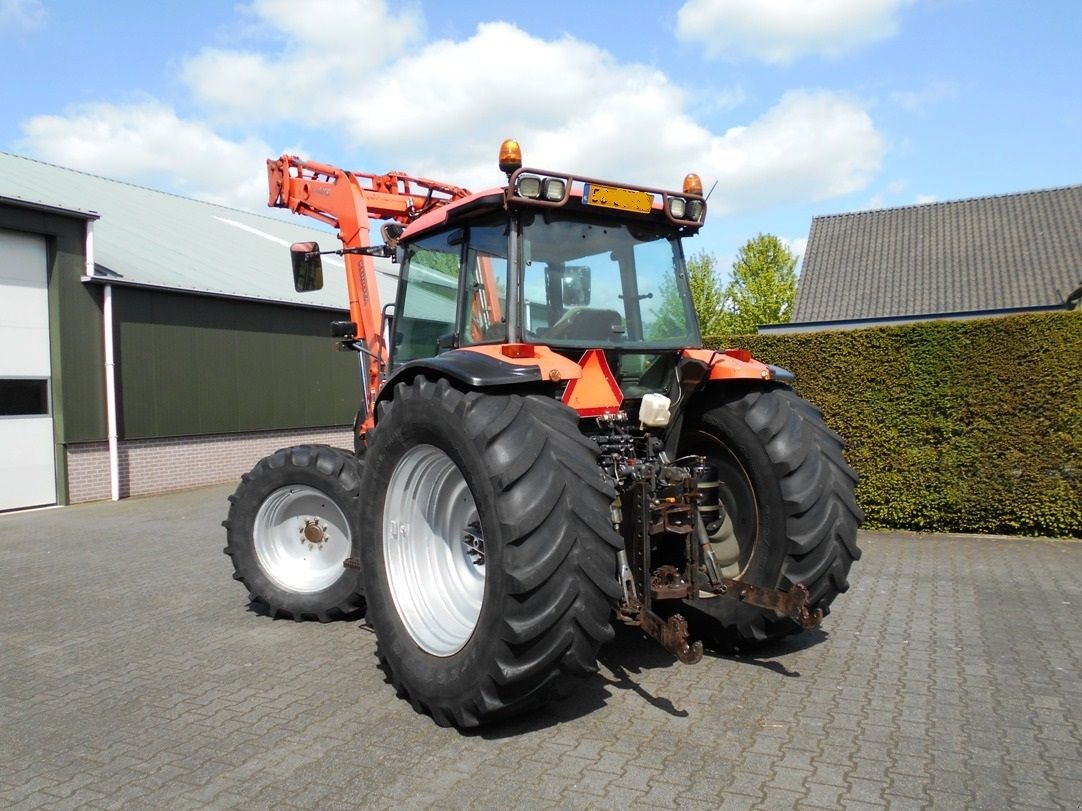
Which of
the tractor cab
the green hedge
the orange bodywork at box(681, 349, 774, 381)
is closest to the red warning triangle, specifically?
the tractor cab

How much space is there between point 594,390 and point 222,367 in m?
11.8

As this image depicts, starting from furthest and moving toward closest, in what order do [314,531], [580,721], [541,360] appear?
[314,531] < [541,360] < [580,721]

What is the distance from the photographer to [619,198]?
4.70 metres

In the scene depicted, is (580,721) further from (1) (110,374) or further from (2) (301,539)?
(1) (110,374)

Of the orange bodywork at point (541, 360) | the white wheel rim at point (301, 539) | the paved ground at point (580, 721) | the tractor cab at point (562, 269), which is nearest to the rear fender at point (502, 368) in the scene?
the orange bodywork at point (541, 360)

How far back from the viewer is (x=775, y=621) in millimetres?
4703

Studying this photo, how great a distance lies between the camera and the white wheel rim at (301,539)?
19.4 ft

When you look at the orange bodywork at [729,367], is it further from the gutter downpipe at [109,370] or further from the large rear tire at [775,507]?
the gutter downpipe at [109,370]

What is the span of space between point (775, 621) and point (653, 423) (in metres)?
1.29

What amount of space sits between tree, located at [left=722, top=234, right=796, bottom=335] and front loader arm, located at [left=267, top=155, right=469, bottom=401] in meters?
33.6

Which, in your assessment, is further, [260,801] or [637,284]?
[637,284]

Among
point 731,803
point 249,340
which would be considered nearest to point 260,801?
point 731,803

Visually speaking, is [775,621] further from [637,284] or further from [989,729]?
[637,284]

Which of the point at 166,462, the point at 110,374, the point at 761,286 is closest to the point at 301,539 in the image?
the point at 110,374
